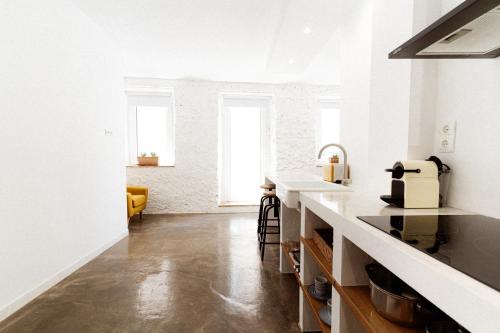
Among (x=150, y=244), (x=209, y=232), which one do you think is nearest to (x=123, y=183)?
(x=150, y=244)

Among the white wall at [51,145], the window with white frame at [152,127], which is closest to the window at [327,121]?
the window with white frame at [152,127]

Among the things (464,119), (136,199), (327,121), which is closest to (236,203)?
(136,199)

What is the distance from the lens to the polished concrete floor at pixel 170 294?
1.81m

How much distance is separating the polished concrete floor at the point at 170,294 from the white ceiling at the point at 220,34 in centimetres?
256

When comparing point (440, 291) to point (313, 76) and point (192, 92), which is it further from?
→ point (192, 92)

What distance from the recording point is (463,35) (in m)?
0.95

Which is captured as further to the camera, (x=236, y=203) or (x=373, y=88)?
(x=236, y=203)

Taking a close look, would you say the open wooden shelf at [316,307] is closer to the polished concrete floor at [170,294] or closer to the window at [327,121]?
the polished concrete floor at [170,294]

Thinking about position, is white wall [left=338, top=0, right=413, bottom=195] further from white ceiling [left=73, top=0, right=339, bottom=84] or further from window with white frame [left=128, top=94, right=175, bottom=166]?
window with white frame [left=128, top=94, right=175, bottom=166]

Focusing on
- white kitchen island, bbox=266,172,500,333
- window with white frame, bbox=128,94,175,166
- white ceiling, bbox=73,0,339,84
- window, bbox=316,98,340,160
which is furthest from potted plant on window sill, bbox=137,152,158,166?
white kitchen island, bbox=266,172,500,333

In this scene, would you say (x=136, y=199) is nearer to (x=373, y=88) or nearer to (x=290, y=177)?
(x=290, y=177)

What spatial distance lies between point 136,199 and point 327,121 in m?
4.31

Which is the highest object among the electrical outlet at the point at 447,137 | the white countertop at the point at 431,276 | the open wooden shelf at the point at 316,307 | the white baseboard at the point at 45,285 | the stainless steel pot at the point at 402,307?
the electrical outlet at the point at 447,137

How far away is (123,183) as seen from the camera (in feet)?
12.1
